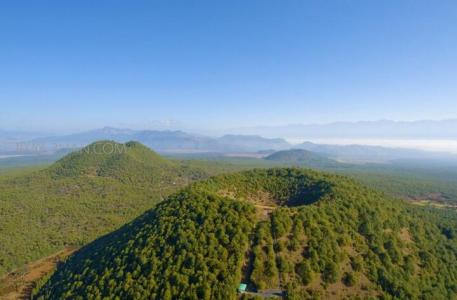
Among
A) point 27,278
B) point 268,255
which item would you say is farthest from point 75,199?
point 268,255

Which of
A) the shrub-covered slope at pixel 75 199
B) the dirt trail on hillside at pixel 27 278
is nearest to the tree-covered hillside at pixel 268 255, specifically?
the dirt trail on hillside at pixel 27 278

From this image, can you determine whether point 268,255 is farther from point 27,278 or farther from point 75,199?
point 75,199

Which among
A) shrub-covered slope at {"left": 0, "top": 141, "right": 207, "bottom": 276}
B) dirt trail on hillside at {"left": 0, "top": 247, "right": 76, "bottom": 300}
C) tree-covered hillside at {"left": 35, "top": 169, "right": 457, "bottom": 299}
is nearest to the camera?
tree-covered hillside at {"left": 35, "top": 169, "right": 457, "bottom": 299}

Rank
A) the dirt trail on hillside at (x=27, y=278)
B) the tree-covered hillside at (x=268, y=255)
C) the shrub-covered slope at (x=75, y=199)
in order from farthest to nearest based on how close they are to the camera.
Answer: the shrub-covered slope at (x=75, y=199) < the dirt trail on hillside at (x=27, y=278) < the tree-covered hillside at (x=268, y=255)

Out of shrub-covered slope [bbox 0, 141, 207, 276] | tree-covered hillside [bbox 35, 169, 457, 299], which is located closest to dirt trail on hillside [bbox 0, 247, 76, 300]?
shrub-covered slope [bbox 0, 141, 207, 276]

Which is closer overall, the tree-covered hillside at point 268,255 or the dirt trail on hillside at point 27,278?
the tree-covered hillside at point 268,255

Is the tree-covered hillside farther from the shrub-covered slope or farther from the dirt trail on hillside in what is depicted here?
the shrub-covered slope

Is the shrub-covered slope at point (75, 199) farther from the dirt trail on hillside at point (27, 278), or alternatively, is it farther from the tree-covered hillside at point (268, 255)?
the tree-covered hillside at point (268, 255)
